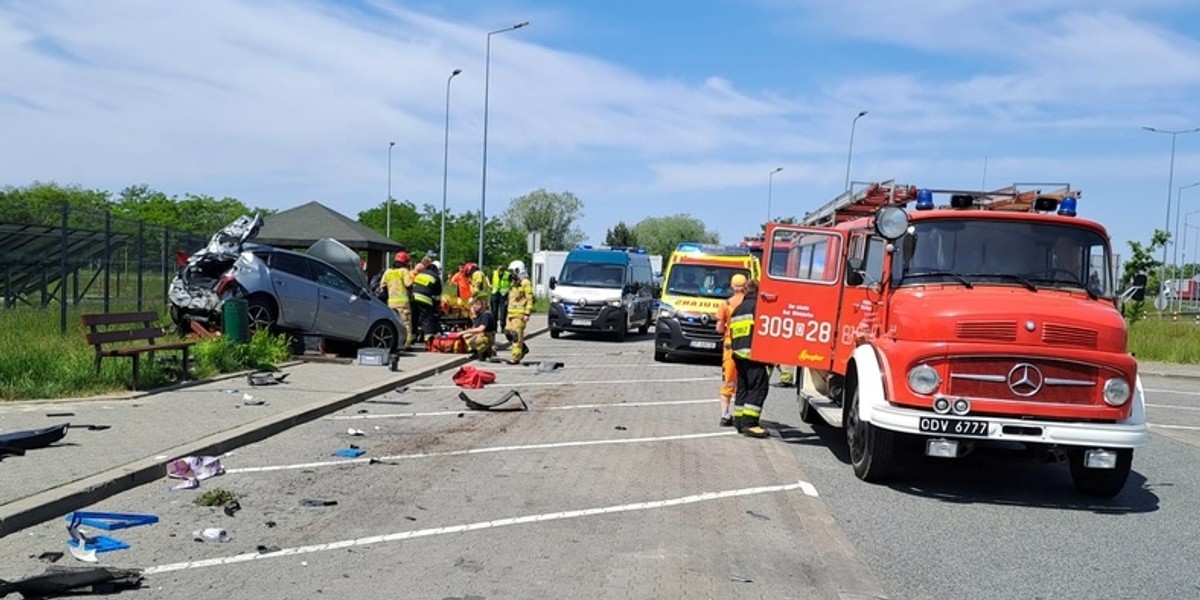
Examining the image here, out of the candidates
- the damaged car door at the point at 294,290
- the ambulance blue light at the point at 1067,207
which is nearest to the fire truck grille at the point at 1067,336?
the ambulance blue light at the point at 1067,207

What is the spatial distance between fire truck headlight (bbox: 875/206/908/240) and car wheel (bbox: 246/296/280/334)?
34.5ft

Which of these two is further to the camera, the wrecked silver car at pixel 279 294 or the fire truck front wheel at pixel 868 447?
the wrecked silver car at pixel 279 294

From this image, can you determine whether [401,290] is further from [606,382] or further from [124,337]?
[124,337]

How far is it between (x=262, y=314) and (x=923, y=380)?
11324 mm

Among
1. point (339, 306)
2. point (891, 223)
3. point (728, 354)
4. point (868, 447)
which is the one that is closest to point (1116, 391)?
point (868, 447)

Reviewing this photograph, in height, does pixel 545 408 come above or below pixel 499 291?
below

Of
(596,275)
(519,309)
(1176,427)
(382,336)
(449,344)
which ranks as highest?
(596,275)

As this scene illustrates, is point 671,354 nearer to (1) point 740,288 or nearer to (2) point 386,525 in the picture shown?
(1) point 740,288

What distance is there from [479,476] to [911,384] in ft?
11.6

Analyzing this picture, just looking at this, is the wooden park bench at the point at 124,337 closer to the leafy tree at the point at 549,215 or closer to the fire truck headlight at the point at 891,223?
the fire truck headlight at the point at 891,223

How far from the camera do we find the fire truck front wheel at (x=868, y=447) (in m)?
8.48

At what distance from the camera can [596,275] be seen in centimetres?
2623

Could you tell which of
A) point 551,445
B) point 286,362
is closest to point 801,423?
point 551,445

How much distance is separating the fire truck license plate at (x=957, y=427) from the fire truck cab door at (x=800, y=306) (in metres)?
2.76
